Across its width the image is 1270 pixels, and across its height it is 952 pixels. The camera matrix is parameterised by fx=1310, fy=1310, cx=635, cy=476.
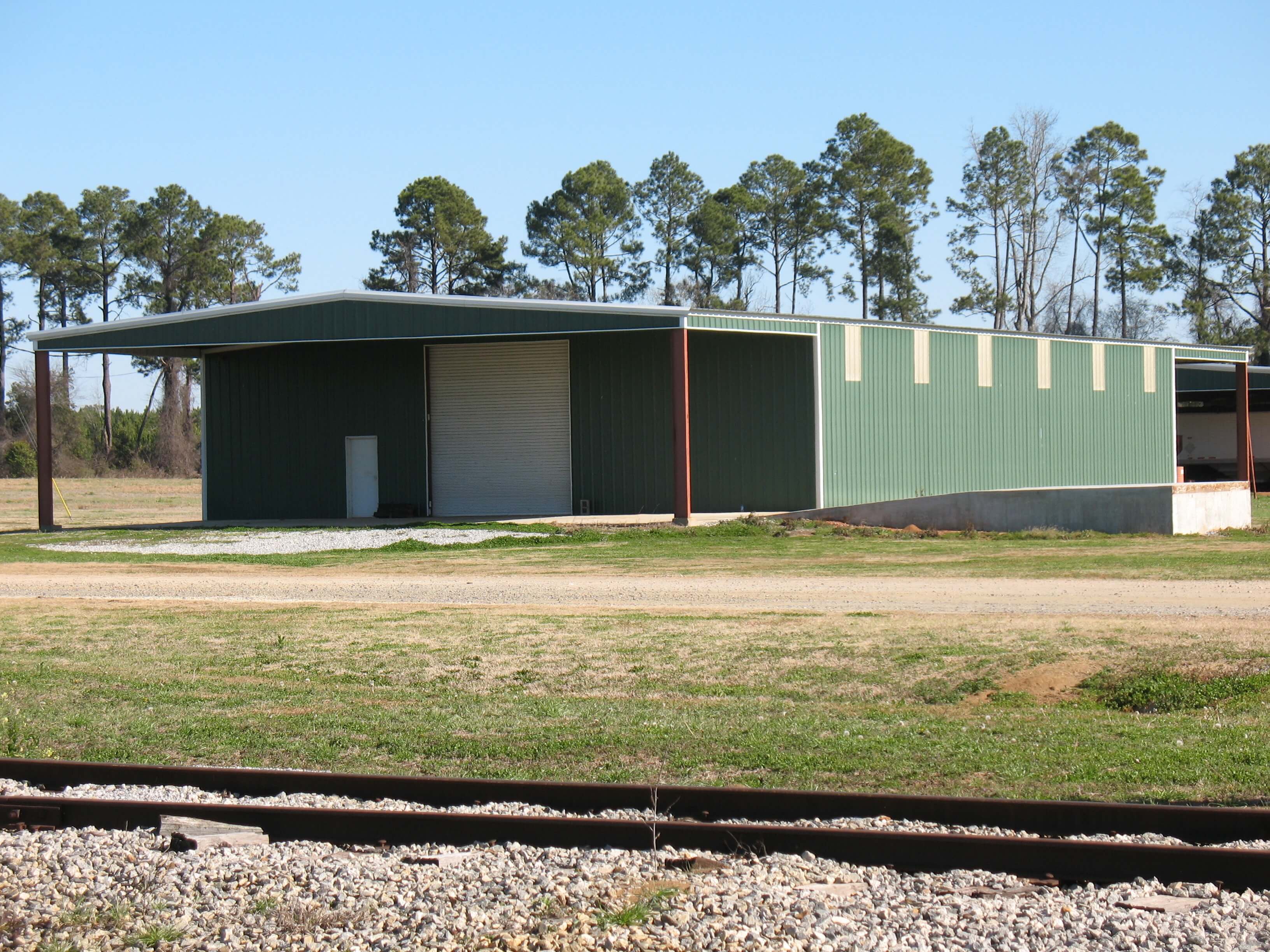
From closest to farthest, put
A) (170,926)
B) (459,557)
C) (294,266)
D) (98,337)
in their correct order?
(170,926), (459,557), (98,337), (294,266)

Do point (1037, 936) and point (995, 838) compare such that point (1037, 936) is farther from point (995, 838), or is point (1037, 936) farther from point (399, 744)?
point (399, 744)

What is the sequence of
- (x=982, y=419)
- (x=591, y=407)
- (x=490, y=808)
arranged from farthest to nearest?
(x=982, y=419)
(x=591, y=407)
(x=490, y=808)

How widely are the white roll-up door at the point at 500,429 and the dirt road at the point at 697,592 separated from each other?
11241mm

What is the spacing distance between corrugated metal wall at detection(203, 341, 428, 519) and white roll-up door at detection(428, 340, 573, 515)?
1.42 ft

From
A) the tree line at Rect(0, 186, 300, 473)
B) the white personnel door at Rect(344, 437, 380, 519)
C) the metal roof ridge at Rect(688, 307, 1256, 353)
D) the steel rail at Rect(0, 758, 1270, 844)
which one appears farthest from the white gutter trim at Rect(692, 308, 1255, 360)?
the tree line at Rect(0, 186, 300, 473)

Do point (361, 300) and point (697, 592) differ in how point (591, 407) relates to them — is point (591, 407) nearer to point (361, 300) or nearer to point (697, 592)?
point (361, 300)

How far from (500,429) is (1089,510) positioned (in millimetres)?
13495

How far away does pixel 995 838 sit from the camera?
5.54 metres

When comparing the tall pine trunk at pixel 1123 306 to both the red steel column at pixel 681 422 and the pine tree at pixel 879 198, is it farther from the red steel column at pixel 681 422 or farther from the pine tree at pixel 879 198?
the red steel column at pixel 681 422

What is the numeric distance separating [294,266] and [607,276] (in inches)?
833

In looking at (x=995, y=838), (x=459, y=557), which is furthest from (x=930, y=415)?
(x=995, y=838)

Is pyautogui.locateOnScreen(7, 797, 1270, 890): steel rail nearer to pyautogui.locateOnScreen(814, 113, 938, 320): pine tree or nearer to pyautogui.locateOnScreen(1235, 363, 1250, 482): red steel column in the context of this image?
pyautogui.locateOnScreen(1235, 363, 1250, 482): red steel column

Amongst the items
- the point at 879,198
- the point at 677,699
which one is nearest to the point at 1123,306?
the point at 879,198

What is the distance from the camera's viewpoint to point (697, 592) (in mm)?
16234
